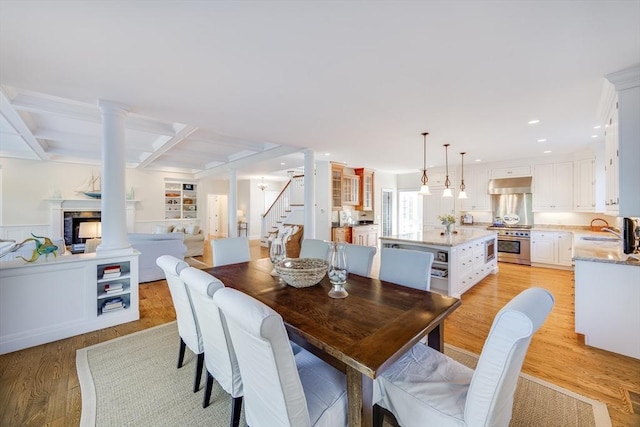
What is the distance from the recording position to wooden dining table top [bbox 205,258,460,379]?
43.7 inches

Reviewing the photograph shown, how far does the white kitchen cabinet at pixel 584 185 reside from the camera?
526 centimetres

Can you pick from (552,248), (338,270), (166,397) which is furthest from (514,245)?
(166,397)

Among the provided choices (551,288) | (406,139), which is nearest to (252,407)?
(406,139)

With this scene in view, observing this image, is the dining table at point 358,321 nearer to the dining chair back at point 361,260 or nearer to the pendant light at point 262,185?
the dining chair back at point 361,260

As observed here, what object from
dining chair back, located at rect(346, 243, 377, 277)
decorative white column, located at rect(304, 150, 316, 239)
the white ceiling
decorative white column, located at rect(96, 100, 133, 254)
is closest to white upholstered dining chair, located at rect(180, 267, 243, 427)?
dining chair back, located at rect(346, 243, 377, 277)

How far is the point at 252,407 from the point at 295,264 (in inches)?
41.2

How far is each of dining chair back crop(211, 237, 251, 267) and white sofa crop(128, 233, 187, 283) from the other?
7.47 ft

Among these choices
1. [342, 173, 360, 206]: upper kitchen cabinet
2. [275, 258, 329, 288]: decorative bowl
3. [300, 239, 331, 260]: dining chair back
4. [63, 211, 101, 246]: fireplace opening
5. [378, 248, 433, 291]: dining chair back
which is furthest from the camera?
[63, 211, 101, 246]: fireplace opening

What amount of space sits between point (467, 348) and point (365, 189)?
210 inches

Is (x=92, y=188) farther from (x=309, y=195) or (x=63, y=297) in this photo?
Result: (x=309, y=195)

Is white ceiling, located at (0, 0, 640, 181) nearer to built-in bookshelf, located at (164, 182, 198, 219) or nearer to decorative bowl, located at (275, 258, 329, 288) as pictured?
decorative bowl, located at (275, 258, 329, 288)

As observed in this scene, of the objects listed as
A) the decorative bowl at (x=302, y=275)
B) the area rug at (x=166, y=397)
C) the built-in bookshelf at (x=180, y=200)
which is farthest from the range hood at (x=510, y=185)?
the built-in bookshelf at (x=180, y=200)

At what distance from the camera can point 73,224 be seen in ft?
24.0

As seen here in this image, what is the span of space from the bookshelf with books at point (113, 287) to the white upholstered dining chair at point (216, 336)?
2.09m
